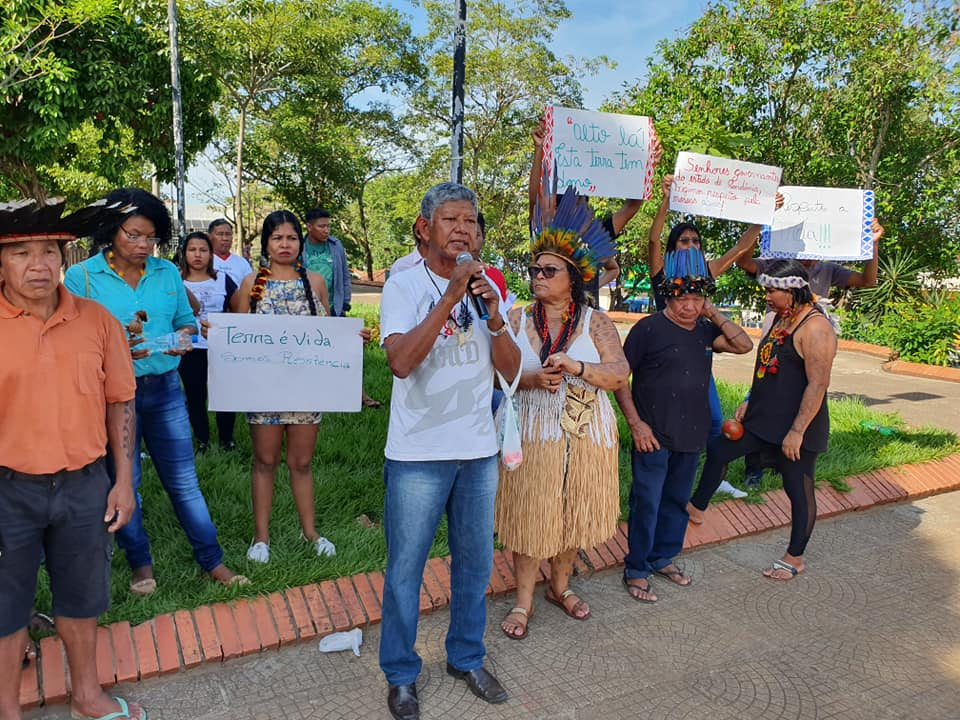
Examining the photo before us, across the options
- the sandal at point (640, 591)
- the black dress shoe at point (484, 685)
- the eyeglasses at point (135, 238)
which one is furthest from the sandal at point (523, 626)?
the eyeglasses at point (135, 238)

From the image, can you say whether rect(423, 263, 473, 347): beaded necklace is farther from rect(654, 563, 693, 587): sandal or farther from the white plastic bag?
rect(654, 563, 693, 587): sandal

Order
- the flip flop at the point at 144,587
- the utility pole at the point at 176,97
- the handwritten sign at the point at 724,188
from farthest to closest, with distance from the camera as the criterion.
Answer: the utility pole at the point at 176,97 < the handwritten sign at the point at 724,188 < the flip flop at the point at 144,587

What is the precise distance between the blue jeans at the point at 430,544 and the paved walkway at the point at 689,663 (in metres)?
0.23

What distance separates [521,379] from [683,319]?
3.41 feet

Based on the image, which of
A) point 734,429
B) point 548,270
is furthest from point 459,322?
point 734,429

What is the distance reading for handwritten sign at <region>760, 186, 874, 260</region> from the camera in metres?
5.30

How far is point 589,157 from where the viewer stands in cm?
457

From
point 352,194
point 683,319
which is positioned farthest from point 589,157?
point 352,194

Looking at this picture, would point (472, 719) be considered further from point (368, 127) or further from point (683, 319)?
point (368, 127)

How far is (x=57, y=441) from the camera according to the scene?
2256mm

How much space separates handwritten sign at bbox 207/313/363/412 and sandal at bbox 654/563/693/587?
196cm

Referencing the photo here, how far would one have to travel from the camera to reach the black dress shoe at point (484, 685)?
109 inches

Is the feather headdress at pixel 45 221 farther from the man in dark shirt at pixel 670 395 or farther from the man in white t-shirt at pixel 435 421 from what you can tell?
the man in dark shirt at pixel 670 395

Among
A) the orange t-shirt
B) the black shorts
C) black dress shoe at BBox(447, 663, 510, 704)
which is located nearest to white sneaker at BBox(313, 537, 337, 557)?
black dress shoe at BBox(447, 663, 510, 704)
